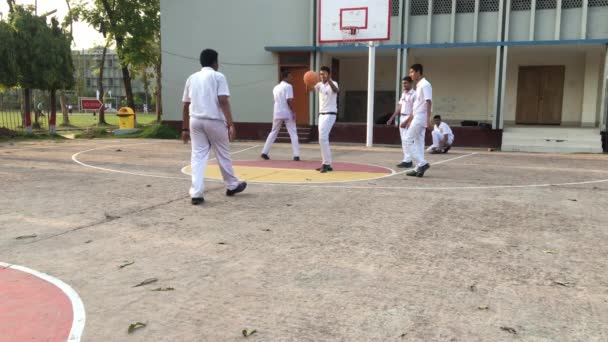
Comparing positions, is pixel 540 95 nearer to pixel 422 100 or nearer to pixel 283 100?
pixel 283 100

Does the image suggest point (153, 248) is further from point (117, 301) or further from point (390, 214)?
point (390, 214)

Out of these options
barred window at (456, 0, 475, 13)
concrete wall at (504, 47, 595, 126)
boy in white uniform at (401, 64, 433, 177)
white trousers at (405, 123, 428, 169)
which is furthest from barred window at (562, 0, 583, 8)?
white trousers at (405, 123, 428, 169)

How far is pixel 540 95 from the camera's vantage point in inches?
827

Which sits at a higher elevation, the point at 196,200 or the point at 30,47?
the point at 30,47

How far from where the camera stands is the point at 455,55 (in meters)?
20.5

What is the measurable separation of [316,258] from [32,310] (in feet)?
6.87

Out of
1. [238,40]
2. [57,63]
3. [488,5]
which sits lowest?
[57,63]

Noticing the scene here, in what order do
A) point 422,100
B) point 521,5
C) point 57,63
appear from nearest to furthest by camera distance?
point 422,100 < point 521,5 < point 57,63

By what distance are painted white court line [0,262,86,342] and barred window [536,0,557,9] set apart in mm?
17215

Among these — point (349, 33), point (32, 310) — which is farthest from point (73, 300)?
point (349, 33)

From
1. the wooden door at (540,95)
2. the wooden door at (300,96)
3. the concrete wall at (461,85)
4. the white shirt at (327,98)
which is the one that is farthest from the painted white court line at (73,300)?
the wooden door at (540,95)

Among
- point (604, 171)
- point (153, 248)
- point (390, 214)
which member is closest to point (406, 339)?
point (153, 248)

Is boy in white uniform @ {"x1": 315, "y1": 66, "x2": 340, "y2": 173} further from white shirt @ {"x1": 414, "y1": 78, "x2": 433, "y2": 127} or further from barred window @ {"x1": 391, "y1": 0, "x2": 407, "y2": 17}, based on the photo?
barred window @ {"x1": 391, "y1": 0, "x2": 407, "y2": 17}

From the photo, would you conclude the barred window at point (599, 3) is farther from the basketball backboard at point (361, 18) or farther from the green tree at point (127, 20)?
the green tree at point (127, 20)
